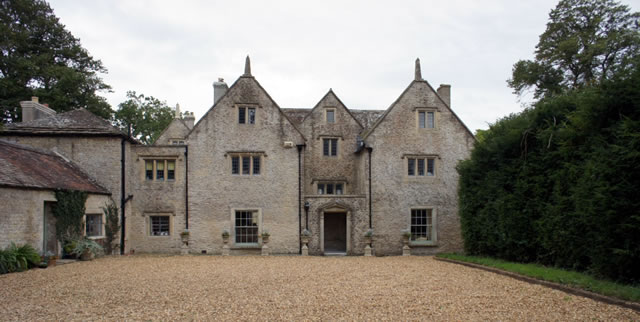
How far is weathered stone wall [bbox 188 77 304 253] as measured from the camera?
21.2 metres

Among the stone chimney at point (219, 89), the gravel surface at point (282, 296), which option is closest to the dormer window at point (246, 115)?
the stone chimney at point (219, 89)

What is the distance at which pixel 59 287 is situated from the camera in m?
11.0

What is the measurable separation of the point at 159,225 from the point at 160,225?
0.05 meters

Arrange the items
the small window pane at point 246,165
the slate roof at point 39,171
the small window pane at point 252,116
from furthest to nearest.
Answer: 1. the small window pane at point 252,116
2. the small window pane at point 246,165
3. the slate roof at point 39,171

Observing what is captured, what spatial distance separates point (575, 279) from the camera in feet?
34.4

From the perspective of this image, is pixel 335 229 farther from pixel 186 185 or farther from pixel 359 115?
pixel 186 185

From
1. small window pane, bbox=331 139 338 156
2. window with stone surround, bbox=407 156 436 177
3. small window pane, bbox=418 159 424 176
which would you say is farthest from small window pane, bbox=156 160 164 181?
small window pane, bbox=418 159 424 176

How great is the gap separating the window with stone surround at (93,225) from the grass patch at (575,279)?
1636 centimetres

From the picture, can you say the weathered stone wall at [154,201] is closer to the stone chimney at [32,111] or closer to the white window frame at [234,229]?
the white window frame at [234,229]

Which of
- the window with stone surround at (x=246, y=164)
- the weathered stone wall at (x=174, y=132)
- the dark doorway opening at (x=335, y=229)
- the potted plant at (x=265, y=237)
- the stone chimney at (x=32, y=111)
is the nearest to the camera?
the potted plant at (x=265, y=237)

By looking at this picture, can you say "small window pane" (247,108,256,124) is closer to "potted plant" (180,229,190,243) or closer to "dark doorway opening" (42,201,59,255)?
"potted plant" (180,229,190,243)

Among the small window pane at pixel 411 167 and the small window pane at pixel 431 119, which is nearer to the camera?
the small window pane at pixel 411 167

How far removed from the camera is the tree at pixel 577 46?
2564cm

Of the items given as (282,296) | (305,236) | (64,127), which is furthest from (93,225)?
(282,296)
